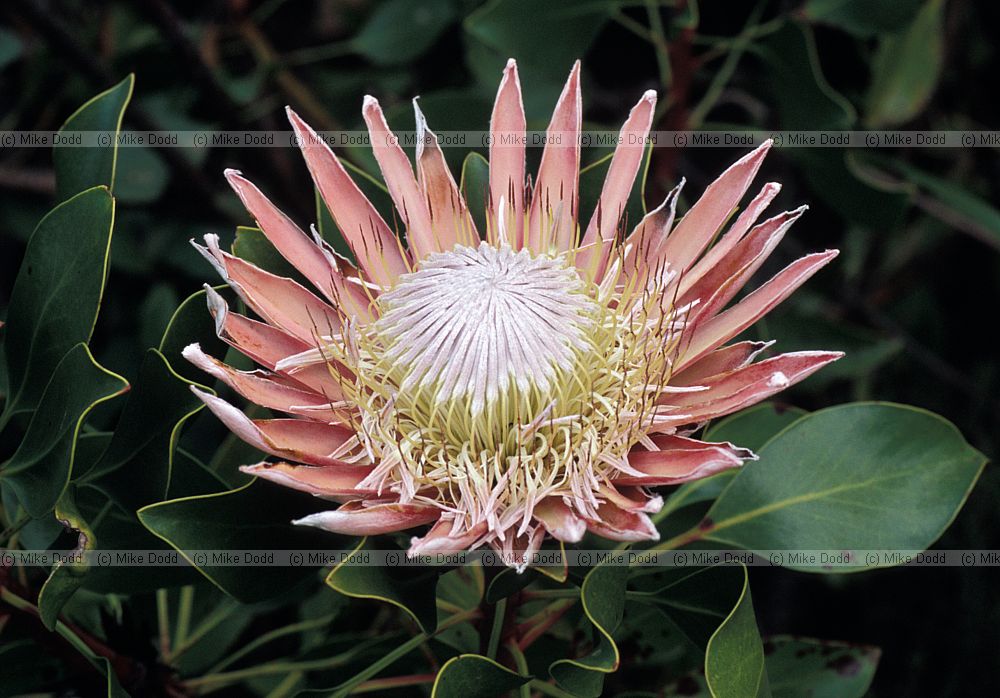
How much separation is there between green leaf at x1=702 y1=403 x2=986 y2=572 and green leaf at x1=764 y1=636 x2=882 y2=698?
261 millimetres

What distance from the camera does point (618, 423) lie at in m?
1.35

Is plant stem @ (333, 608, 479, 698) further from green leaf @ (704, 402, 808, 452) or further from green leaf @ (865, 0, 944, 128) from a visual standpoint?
green leaf @ (865, 0, 944, 128)

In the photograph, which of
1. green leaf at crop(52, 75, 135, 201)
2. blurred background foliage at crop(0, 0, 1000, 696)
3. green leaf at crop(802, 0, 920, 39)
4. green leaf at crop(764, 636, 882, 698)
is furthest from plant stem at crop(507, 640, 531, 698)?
green leaf at crop(802, 0, 920, 39)

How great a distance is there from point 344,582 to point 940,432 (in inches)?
33.8

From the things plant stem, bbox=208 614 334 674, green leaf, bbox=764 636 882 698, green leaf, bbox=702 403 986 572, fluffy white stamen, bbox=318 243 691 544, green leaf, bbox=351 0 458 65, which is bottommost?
green leaf, bbox=764 636 882 698

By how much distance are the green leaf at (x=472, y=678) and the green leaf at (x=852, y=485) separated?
1.42ft

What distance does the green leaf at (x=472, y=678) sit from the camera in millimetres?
1166

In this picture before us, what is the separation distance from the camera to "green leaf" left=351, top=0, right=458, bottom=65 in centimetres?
252

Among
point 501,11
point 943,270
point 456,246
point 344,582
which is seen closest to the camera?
point 344,582

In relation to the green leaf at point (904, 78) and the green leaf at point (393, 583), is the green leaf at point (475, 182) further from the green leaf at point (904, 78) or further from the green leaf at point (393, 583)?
the green leaf at point (904, 78)

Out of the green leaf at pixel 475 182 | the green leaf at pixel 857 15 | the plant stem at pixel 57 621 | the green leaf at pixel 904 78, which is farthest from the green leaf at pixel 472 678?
the green leaf at pixel 904 78

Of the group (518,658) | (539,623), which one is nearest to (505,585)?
(518,658)

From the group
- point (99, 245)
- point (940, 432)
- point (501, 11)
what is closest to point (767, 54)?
Result: point (501, 11)

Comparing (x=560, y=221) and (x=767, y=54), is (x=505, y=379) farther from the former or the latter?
(x=767, y=54)
